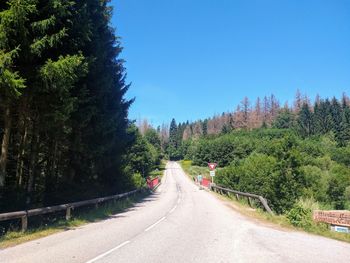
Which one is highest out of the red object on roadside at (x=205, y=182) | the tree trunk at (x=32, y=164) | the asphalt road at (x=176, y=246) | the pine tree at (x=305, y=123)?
the pine tree at (x=305, y=123)

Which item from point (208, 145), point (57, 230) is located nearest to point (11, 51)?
point (57, 230)

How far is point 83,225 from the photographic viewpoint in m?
13.9

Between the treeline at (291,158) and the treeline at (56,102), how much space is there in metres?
10.6

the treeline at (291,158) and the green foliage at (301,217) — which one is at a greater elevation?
the treeline at (291,158)

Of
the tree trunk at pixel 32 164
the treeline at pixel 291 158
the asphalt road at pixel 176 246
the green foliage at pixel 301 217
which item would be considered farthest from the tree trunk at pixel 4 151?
the treeline at pixel 291 158

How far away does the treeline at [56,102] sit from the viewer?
1151 centimetres

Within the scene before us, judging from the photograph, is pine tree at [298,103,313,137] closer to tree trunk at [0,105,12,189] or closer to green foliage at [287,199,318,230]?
green foliage at [287,199,318,230]

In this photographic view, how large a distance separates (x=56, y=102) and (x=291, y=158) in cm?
1997

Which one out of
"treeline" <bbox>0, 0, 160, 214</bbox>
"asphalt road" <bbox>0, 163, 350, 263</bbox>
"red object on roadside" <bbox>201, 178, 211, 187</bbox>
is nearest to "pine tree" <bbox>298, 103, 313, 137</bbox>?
"red object on roadside" <bbox>201, 178, 211, 187</bbox>

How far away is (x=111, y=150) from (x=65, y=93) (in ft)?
33.8

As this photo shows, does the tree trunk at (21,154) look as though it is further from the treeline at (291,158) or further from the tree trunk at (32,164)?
the treeline at (291,158)

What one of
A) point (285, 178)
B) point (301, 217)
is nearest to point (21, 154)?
point (301, 217)

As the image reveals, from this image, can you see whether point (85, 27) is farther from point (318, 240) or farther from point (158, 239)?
point (318, 240)

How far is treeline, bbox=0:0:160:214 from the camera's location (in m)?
11.5
